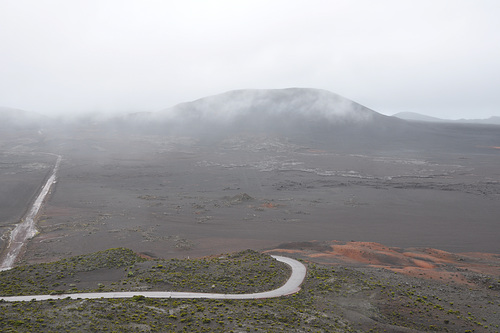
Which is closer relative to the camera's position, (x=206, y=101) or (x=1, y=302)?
(x=1, y=302)

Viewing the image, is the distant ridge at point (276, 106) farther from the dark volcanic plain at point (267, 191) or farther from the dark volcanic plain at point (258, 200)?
the dark volcanic plain at point (258, 200)

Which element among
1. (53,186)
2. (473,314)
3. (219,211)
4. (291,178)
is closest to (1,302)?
(473,314)

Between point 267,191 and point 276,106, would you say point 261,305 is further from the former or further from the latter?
point 276,106

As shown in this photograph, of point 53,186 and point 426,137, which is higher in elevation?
point 426,137

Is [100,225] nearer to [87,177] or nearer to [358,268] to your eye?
[358,268]

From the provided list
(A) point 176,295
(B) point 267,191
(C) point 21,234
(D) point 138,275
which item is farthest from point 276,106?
(A) point 176,295

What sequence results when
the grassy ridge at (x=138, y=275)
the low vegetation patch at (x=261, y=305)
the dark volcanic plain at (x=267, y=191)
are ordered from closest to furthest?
the low vegetation patch at (x=261, y=305), the grassy ridge at (x=138, y=275), the dark volcanic plain at (x=267, y=191)

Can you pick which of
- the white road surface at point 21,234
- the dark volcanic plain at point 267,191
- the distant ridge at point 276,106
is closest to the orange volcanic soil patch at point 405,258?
the dark volcanic plain at point 267,191

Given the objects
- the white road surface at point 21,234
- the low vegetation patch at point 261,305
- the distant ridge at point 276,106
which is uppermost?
the distant ridge at point 276,106

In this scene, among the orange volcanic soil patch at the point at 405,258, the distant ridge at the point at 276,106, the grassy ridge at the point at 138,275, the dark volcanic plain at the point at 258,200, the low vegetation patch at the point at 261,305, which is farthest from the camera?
the distant ridge at the point at 276,106
